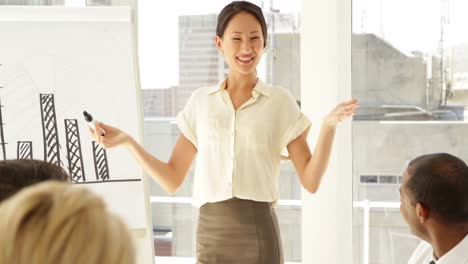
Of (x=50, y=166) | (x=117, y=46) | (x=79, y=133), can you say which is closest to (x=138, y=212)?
(x=79, y=133)

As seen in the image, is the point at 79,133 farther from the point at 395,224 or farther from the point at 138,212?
the point at 395,224

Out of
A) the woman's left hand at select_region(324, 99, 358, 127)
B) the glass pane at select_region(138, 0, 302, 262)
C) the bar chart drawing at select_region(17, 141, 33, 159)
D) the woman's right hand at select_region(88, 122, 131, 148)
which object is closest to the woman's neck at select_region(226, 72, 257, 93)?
the woman's left hand at select_region(324, 99, 358, 127)

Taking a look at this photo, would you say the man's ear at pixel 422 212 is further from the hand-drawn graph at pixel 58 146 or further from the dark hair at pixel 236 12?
the hand-drawn graph at pixel 58 146

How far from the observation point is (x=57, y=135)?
2.91 metres

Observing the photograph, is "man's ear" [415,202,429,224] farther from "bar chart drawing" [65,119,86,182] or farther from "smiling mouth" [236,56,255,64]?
"bar chart drawing" [65,119,86,182]

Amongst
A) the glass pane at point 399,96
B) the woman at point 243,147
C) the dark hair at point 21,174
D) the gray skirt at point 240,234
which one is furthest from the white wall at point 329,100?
the dark hair at point 21,174

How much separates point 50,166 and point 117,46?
1.53 meters

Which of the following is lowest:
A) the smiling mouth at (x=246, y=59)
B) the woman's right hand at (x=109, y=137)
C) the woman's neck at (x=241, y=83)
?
the woman's right hand at (x=109, y=137)

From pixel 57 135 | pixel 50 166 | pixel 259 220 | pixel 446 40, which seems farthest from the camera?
pixel 446 40

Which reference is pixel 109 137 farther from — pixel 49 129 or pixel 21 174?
pixel 21 174

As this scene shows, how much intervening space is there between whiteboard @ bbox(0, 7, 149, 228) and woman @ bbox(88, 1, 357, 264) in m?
0.56

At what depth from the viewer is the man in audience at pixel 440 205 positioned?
1862 mm

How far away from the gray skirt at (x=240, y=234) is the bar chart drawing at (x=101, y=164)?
0.78 meters

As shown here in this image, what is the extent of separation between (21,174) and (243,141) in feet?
3.24
